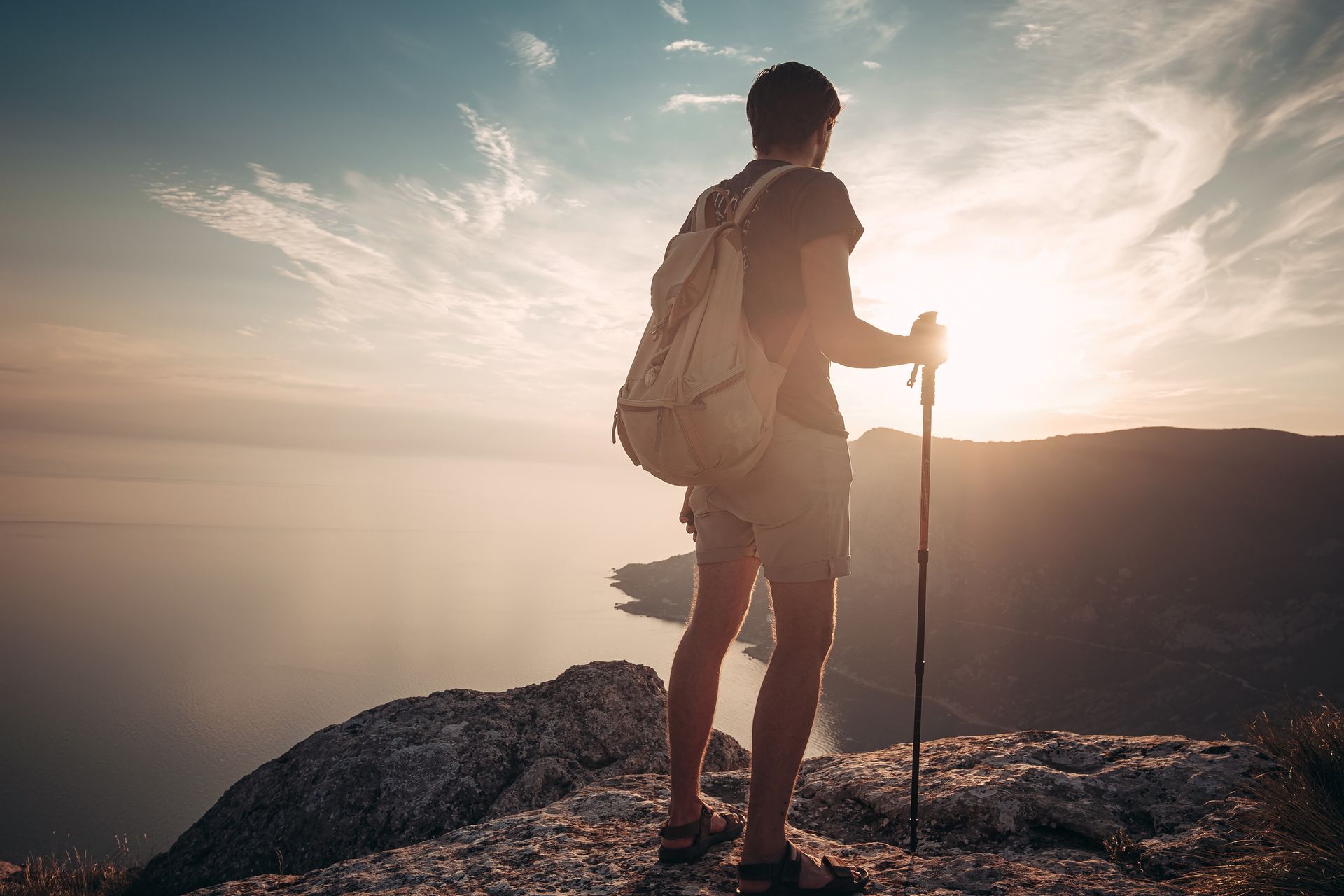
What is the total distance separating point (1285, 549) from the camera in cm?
9006

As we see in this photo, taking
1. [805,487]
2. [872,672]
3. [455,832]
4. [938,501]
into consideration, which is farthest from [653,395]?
[938,501]

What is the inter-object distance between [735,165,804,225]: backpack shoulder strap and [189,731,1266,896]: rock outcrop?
2.47m

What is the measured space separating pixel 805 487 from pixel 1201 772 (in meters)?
3.07

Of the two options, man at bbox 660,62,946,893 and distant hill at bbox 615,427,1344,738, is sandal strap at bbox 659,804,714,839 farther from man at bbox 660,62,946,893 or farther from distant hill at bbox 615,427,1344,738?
distant hill at bbox 615,427,1344,738

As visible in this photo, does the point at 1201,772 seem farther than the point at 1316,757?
Yes

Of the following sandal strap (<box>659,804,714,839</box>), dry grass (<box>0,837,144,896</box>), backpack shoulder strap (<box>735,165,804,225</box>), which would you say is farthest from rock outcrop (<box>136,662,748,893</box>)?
backpack shoulder strap (<box>735,165,804,225</box>)

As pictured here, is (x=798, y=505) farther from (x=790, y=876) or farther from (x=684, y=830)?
(x=684, y=830)

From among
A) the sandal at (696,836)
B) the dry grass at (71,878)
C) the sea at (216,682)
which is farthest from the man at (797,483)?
the sea at (216,682)

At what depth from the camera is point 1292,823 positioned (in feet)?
8.47

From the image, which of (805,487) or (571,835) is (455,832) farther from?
(805,487)

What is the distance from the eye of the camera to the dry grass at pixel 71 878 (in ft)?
15.4

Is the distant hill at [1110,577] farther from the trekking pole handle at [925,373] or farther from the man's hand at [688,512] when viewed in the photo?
the man's hand at [688,512]

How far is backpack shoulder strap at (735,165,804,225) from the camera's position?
2.31 m

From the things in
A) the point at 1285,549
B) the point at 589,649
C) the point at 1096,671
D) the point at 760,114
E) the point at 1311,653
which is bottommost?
the point at 589,649
